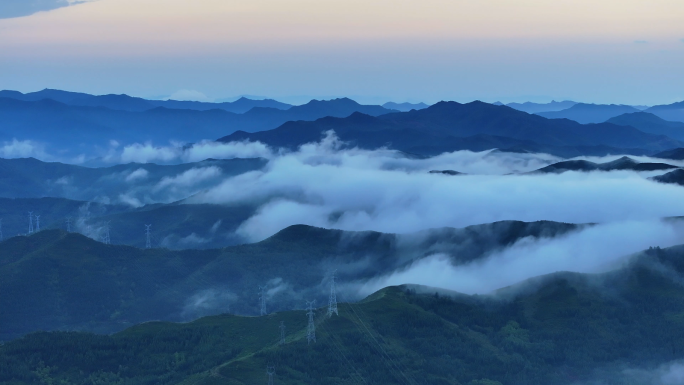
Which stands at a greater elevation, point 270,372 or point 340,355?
point 270,372

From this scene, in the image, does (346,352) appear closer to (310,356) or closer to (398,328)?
(310,356)

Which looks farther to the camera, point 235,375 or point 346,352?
point 346,352

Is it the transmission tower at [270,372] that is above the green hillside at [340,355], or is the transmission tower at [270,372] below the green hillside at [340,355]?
above

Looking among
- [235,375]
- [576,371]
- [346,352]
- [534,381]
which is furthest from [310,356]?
[576,371]

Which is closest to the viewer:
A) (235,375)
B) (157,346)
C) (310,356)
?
(235,375)

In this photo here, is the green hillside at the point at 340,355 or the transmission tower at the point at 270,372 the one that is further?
the green hillside at the point at 340,355

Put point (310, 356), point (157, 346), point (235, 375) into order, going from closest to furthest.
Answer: point (235, 375) < point (310, 356) < point (157, 346)

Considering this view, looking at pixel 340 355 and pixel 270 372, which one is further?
pixel 340 355

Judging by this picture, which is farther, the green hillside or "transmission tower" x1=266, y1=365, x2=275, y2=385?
the green hillside

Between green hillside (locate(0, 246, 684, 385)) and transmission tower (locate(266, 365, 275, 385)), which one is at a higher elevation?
transmission tower (locate(266, 365, 275, 385))

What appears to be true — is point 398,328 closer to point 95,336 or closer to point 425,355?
point 425,355
